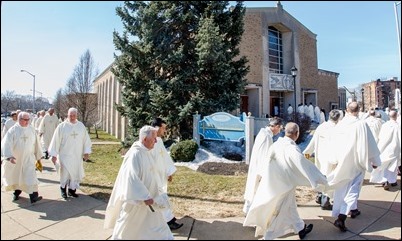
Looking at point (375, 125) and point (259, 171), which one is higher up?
point (375, 125)

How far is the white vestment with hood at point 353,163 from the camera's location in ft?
16.5

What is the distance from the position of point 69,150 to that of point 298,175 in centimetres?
490

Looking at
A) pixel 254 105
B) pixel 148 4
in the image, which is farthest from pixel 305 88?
pixel 148 4

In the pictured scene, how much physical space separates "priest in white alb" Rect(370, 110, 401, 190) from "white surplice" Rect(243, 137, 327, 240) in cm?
349

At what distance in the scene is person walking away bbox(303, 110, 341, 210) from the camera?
5.91 metres

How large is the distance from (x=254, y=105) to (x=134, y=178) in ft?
73.5

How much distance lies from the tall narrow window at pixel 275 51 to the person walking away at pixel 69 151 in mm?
23200

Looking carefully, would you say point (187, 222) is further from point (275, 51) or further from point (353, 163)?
point (275, 51)

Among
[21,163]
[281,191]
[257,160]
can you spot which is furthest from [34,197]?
[281,191]

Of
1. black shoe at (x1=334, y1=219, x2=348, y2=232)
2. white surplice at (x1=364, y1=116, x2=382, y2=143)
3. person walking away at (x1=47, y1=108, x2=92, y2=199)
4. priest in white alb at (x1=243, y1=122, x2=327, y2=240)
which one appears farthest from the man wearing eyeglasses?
white surplice at (x1=364, y1=116, x2=382, y2=143)

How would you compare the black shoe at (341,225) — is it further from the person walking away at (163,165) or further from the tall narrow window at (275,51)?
the tall narrow window at (275,51)

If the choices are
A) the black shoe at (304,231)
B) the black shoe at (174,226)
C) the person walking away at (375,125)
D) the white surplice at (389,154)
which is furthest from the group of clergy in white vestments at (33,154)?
the person walking away at (375,125)

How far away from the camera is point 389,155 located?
7156 mm

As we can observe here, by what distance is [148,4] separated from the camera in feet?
45.9
